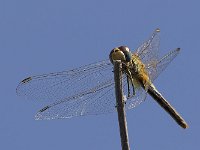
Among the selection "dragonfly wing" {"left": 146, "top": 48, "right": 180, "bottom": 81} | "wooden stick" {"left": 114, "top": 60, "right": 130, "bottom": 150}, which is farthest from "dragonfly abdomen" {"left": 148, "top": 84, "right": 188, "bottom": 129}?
"wooden stick" {"left": 114, "top": 60, "right": 130, "bottom": 150}

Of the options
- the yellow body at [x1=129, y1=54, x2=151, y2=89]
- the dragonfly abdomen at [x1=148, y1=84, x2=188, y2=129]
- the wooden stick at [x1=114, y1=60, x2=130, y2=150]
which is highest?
the yellow body at [x1=129, y1=54, x2=151, y2=89]

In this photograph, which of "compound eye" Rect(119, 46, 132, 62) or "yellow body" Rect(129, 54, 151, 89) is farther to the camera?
"yellow body" Rect(129, 54, 151, 89)

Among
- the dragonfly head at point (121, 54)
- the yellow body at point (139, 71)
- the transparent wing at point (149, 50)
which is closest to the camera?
the dragonfly head at point (121, 54)

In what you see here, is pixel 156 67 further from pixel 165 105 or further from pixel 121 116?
pixel 121 116

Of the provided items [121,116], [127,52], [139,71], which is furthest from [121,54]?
[121,116]

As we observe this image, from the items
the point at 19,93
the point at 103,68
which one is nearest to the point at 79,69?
the point at 103,68

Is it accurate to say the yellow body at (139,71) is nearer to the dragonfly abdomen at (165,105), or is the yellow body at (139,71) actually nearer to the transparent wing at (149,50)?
the transparent wing at (149,50)

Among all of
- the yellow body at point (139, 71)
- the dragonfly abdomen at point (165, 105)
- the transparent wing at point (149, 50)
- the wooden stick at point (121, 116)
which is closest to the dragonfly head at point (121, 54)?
the yellow body at point (139, 71)

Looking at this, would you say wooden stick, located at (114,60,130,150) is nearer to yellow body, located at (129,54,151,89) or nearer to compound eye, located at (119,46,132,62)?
compound eye, located at (119,46,132,62)
